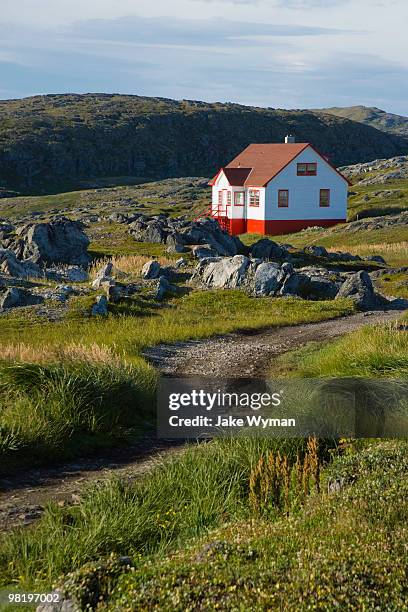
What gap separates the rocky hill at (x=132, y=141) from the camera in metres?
140

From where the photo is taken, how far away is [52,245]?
35375 mm

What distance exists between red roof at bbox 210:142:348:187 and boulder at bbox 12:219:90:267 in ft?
84.3

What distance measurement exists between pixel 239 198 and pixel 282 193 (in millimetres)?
3602

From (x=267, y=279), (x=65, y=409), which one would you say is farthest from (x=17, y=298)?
(x=65, y=409)

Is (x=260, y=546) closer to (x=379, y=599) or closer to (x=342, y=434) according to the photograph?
(x=379, y=599)

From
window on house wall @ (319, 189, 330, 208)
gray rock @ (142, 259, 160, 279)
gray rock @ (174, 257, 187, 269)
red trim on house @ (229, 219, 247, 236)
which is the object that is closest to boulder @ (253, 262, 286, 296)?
gray rock @ (142, 259, 160, 279)

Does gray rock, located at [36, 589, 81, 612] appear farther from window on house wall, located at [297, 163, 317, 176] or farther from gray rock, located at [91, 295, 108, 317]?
window on house wall, located at [297, 163, 317, 176]

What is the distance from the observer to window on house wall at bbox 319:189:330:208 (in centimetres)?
6219

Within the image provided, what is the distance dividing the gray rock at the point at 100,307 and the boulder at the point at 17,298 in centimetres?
194

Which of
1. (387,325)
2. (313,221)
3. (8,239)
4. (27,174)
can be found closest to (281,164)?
(313,221)

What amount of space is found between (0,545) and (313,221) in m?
56.1

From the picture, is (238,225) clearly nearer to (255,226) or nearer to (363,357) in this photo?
(255,226)

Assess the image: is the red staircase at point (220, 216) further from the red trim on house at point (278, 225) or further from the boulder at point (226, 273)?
the boulder at point (226, 273)

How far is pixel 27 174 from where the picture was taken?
5418 inches
